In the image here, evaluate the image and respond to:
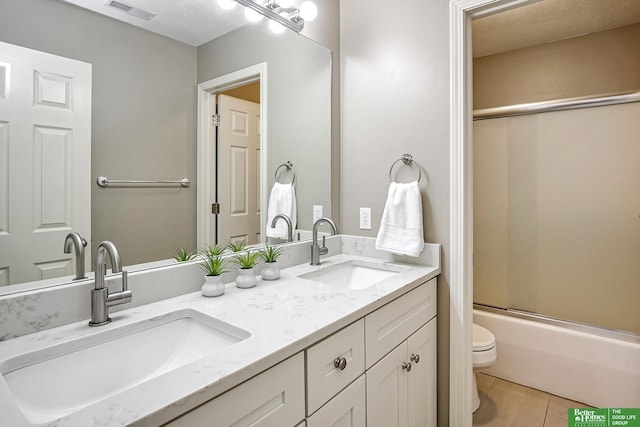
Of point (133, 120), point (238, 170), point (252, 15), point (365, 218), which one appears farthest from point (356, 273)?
point (252, 15)

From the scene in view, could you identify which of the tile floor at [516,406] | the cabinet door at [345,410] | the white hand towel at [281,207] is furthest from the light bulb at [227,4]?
the tile floor at [516,406]

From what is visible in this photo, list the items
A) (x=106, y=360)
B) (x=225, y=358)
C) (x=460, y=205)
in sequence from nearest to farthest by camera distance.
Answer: (x=225, y=358), (x=106, y=360), (x=460, y=205)

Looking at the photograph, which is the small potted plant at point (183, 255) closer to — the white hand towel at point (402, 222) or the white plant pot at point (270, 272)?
the white plant pot at point (270, 272)

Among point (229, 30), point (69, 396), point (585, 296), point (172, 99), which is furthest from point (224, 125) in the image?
point (585, 296)

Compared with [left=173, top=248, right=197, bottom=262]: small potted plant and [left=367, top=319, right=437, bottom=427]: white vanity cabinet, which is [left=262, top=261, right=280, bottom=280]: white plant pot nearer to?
[left=173, top=248, right=197, bottom=262]: small potted plant

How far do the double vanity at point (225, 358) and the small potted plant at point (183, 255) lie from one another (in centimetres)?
4

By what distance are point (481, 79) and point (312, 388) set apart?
2694 mm

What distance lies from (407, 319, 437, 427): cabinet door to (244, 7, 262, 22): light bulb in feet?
4.79

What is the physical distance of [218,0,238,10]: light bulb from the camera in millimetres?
1363

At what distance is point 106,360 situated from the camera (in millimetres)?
849

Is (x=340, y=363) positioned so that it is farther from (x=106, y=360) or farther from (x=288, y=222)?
(x=288, y=222)

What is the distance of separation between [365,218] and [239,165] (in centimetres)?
72

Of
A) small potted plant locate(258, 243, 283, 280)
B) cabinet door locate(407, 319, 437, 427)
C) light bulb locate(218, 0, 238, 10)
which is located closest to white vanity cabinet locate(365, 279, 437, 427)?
cabinet door locate(407, 319, 437, 427)

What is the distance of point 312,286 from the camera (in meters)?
1.29
